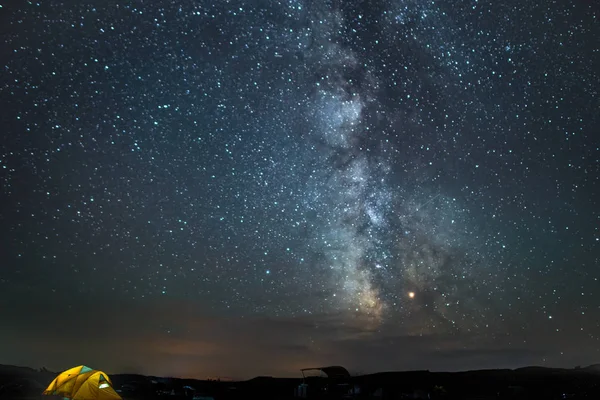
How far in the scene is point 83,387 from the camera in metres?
22.0

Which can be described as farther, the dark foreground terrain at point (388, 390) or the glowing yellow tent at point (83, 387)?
the dark foreground terrain at point (388, 390)

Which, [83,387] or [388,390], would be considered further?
[388,390]

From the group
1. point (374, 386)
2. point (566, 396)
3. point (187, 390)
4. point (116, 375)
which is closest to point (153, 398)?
point (187, 390)

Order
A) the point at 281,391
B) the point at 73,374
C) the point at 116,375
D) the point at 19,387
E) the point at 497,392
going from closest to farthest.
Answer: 1. the point at 73,374
2. the point at 19,387
3. the point at 497,392
4. the point at 281,391
5. the point at 116,375

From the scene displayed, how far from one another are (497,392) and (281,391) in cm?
1679

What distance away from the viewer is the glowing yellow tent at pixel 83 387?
21850 mm

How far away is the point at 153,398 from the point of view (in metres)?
28.5

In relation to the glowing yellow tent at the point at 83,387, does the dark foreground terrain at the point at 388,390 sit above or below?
below

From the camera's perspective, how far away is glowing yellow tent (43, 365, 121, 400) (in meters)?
21.9

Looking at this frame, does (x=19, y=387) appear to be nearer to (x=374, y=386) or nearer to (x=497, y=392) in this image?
(x=374, y=386)

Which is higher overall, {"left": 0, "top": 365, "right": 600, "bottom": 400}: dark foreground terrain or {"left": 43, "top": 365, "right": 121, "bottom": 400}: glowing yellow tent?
{"left": 43, "top": 365, "right": 121, "bottom": 400}: glowing yellow tent

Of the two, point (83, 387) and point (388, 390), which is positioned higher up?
point (83, 387)

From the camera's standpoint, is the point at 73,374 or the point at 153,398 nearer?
the point at 73,374

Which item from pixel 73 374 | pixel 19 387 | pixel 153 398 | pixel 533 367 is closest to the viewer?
pixel 73 374
